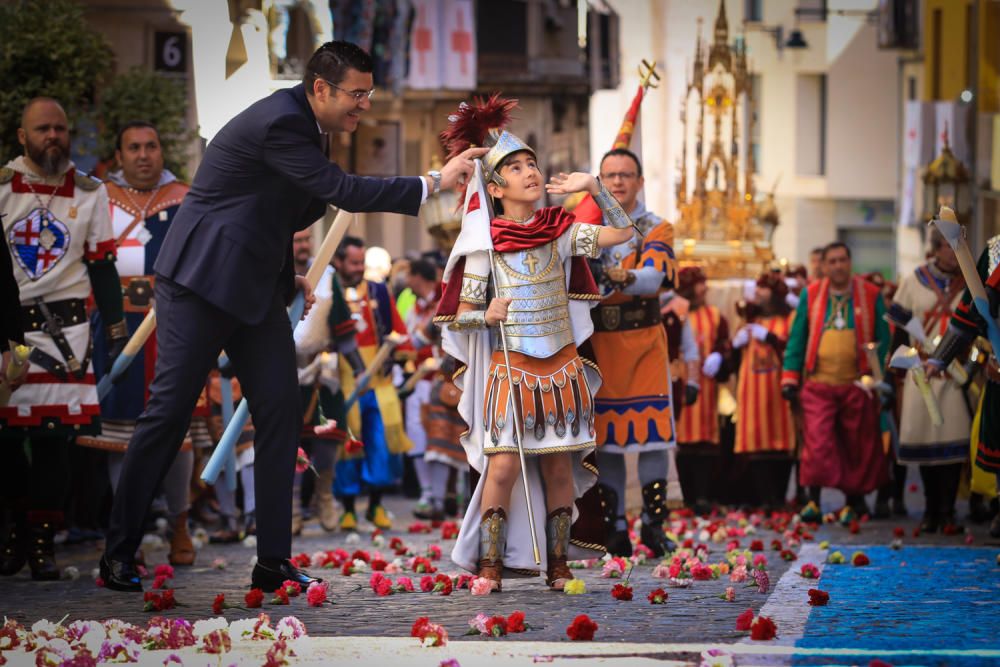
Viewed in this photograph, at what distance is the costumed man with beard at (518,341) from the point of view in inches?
329

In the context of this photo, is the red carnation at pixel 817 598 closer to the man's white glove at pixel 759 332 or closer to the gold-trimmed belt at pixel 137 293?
the gold-trimmed belt at pixel 137 293

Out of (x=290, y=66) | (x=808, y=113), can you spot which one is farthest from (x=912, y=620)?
(x=808, y=113)

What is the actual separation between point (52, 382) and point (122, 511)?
1.63m

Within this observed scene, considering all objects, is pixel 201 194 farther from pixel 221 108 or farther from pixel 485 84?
pixel 485 84

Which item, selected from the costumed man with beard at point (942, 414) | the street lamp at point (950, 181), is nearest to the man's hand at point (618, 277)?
the costumed man with beard at point (942, 414)

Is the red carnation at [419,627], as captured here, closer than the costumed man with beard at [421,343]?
Yes

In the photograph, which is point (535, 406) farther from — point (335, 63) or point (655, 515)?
point (655, 515)

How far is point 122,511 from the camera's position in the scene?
26.2ft

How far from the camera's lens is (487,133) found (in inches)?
336

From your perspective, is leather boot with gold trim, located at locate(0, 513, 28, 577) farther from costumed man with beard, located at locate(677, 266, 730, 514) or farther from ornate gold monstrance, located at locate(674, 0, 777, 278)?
ornate gold monstrance, located at locate(674, 0, 777, 278)

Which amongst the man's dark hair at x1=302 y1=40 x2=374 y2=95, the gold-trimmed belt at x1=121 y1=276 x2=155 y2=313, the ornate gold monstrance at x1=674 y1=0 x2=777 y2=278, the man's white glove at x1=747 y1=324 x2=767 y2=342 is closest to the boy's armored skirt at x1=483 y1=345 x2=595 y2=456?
Result: the man's dark hair at x1=302 y1=40 x2=374 y2=95

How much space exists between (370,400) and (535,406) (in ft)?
18.4

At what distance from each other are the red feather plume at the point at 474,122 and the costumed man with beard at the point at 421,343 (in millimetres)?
6132

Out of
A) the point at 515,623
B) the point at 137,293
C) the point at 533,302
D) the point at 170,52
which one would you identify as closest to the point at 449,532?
the point at 137,293
